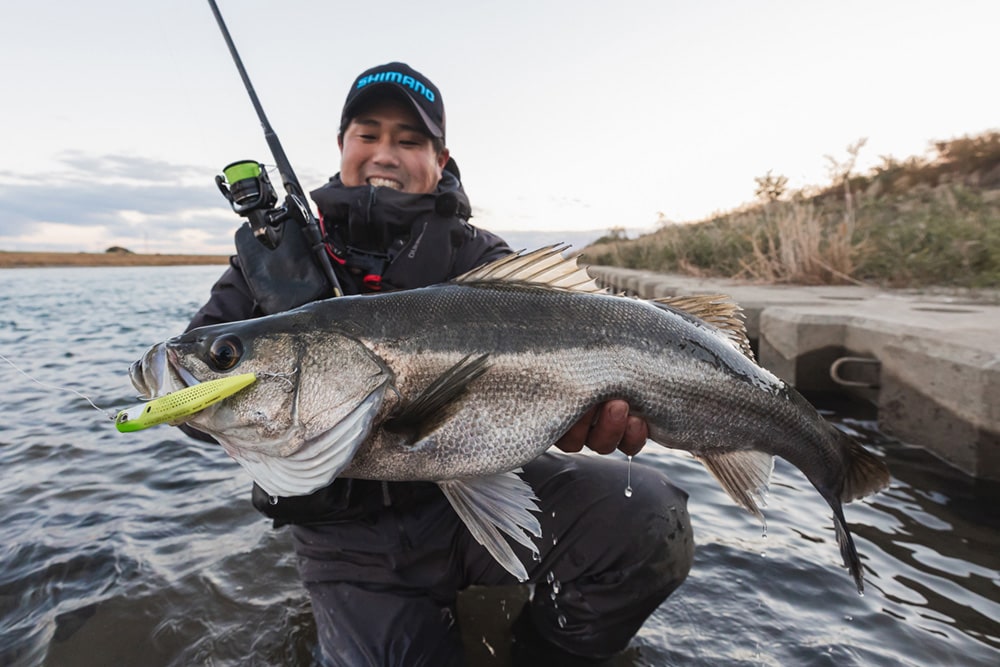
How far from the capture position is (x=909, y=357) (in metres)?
4.15

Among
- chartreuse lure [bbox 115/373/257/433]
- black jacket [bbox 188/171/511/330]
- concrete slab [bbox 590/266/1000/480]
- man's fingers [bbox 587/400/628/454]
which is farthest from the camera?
concrete slab [bbox 590/266/1000/480]

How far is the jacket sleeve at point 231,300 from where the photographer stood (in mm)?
2514

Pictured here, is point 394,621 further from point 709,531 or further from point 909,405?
point 909,405

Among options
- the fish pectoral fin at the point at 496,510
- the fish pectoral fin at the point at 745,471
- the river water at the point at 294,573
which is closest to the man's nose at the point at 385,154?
the fish pectoral fin at the point at 496,510

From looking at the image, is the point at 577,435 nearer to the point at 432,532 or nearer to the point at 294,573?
the point at 432,532

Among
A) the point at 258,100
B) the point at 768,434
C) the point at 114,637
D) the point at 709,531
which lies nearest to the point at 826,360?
the point at 709,531

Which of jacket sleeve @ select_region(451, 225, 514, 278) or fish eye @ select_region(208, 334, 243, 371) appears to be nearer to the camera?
fish eye @ select_region(208, 334, 243, 371)

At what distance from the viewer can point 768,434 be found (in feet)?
6.98

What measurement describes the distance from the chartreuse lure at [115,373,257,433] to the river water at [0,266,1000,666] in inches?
58.6

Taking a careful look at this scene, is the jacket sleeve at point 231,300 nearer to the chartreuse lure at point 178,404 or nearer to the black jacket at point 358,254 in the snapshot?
the black jacket at point 358,254

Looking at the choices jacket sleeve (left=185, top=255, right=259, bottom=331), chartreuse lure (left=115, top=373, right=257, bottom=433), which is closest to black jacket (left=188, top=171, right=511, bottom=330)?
jacket sleeve (left=185, top=255, right=259, bottom=331)

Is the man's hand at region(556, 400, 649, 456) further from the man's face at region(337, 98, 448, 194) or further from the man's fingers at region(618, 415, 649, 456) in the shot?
the man's face at region(337, 98, 448, 194)

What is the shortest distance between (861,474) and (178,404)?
7.81 feet

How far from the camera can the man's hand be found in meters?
1.99
